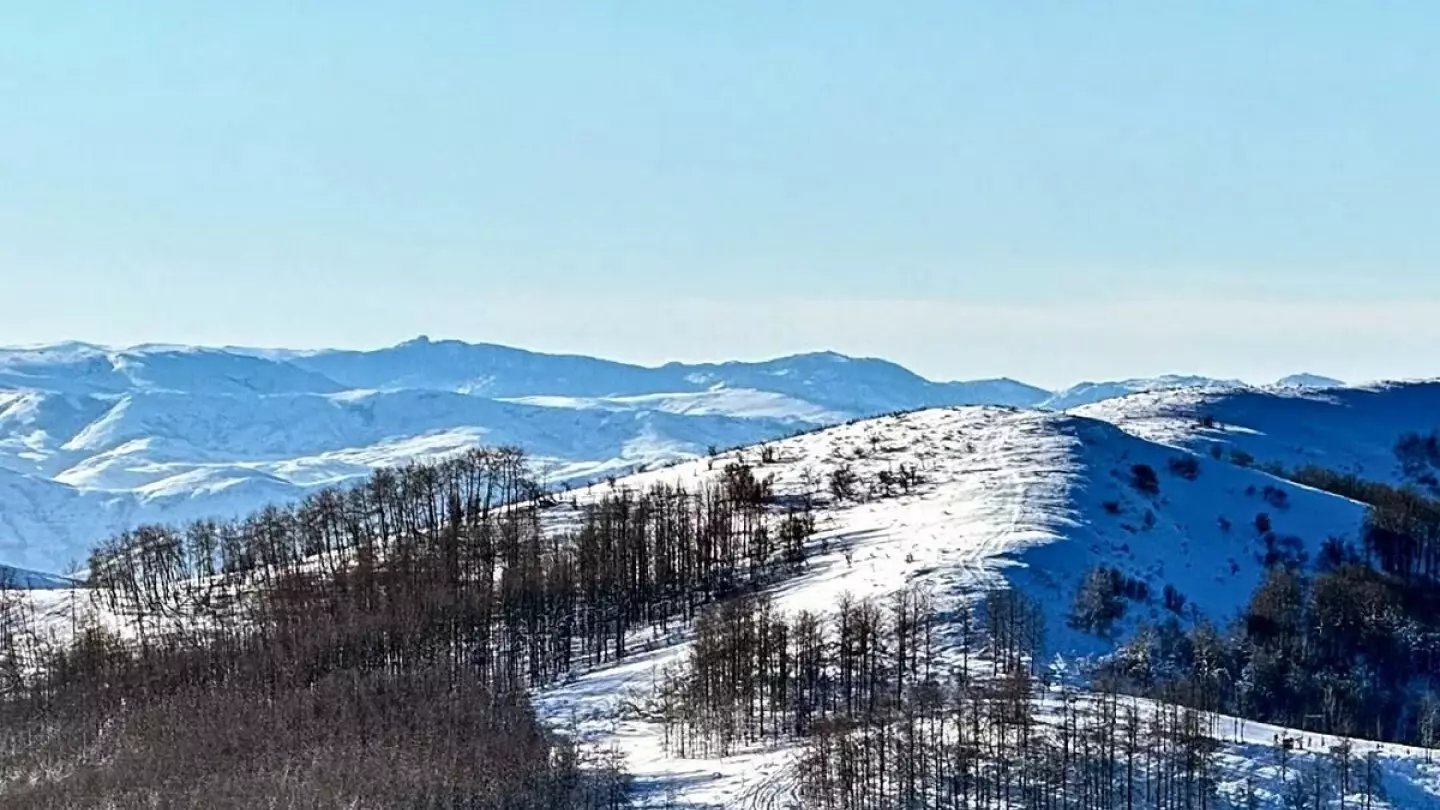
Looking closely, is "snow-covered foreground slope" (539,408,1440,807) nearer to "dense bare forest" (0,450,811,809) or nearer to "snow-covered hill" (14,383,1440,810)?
"snow-covered hill" (14,383,1440,810)

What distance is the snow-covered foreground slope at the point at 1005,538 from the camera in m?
78.6

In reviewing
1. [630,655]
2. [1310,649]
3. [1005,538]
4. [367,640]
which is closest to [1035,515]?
[1005,538]

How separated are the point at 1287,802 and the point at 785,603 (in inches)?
1659

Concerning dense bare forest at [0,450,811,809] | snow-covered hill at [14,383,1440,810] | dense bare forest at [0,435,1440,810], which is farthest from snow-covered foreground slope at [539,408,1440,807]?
dense bare forest at [0,450,811,809]

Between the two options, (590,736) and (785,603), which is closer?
(590,736)

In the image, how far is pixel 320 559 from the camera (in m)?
148

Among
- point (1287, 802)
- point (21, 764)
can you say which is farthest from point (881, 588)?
point (21, 764)

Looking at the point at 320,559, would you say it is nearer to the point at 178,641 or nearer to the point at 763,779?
the point at 178,641

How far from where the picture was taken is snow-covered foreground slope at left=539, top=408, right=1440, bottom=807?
78.6 metres

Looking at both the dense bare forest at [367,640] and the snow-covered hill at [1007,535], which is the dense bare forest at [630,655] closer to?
the dense bare forest at [367,640]

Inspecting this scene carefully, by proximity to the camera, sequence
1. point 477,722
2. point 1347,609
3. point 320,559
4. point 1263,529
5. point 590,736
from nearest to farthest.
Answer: point 477,722 < point 590,736 < point 1347,609 < point 1263,529 < point 320,559

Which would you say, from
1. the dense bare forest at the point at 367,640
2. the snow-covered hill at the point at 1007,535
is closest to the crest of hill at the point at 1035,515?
the snow-covered hill at the point at 1007,535

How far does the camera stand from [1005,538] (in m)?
117

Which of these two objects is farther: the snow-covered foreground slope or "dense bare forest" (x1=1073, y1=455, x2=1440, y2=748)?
"dense bare forest" (x1=1073, y1=455, x2=1440, y2=748)
